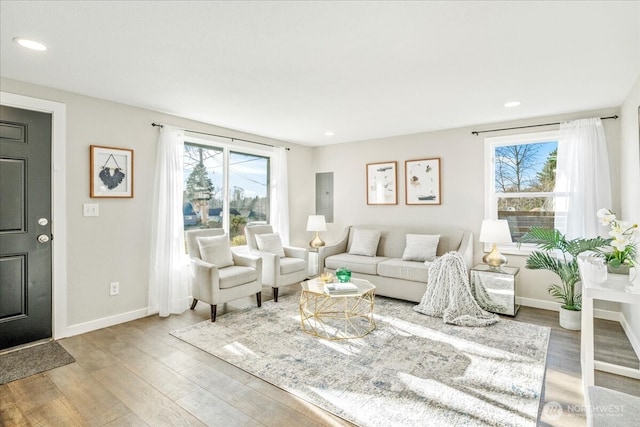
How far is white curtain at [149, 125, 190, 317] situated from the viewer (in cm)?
379

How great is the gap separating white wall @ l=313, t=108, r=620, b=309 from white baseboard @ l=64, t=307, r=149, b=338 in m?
3.22

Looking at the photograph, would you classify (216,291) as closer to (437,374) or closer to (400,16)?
(437,374)

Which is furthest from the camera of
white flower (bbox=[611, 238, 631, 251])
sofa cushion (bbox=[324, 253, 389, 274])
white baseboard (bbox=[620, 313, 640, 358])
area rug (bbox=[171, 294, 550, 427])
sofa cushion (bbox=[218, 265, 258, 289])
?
sofa cushion (bbox=[324, 253, 389, 274])

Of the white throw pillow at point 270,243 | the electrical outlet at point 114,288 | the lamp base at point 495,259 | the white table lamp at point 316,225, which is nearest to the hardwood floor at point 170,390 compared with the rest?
the electrical outlet at point 114,288

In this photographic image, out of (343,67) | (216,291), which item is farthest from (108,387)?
(343,67)

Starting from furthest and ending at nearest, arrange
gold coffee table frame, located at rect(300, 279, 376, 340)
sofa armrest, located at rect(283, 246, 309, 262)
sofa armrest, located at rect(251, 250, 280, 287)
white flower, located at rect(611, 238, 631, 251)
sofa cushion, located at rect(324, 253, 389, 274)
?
sofa armrest, located at rect(283, 246, 309, 262), sofa cushion, located at rect(324, 253, 389, 274), sofa armrest, located at rect(251, 250, 280, 287), gold coffee table frame, located at rect(300, 279, 376, 340), white flower, located at rect(611, 238, 631, 251)

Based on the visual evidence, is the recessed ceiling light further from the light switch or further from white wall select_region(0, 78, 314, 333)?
the light switch

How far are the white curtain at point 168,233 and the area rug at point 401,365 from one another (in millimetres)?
625

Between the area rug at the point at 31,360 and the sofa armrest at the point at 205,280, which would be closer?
the area rug at the point at 31,360

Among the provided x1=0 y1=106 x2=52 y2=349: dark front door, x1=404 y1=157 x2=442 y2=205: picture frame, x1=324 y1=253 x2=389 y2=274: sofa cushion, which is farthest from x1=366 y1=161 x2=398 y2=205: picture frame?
x1=0 y1=106 x2=52 y2=349: dark front door

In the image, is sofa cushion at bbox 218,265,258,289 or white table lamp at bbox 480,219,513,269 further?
white table lamp at bbox 480,219,513,269

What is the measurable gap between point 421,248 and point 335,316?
156 cm

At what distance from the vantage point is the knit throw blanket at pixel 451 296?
353cm

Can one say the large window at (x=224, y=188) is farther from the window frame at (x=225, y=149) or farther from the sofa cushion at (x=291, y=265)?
the sofa cushion at (x=291, y=265)
